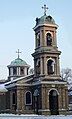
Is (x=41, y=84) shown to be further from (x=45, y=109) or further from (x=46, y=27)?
(x=46, y=27)

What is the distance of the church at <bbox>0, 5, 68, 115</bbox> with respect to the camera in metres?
43.6

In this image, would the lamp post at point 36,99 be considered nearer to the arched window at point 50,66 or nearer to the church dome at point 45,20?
the arched window at point 50,66

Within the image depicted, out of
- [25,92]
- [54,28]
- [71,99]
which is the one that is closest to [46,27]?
[54,28]

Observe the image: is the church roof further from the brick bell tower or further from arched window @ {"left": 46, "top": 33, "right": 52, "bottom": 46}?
arched window @ {"left": 46, "top": 33, "right": 52, "bottom": 46}

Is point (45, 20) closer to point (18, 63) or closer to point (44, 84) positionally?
point (44, 84)

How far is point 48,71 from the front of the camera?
147 feet

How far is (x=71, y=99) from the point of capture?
198ft

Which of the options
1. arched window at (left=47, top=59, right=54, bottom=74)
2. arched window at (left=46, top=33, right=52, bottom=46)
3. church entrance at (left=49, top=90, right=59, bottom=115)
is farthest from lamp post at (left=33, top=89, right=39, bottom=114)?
arched window at (left=46, top=33, right=52, bottom=46)

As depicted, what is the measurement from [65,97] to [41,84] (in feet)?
14.1

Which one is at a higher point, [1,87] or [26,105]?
[1,87]

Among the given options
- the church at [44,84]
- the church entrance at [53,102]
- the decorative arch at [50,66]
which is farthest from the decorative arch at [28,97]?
the decorative arch at [50,66]

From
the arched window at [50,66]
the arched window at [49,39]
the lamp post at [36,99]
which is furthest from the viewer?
the arched window at [49,39]

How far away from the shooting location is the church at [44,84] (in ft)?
143

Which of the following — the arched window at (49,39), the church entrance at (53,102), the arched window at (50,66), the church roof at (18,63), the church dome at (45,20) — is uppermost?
the church dome at (45,20)
